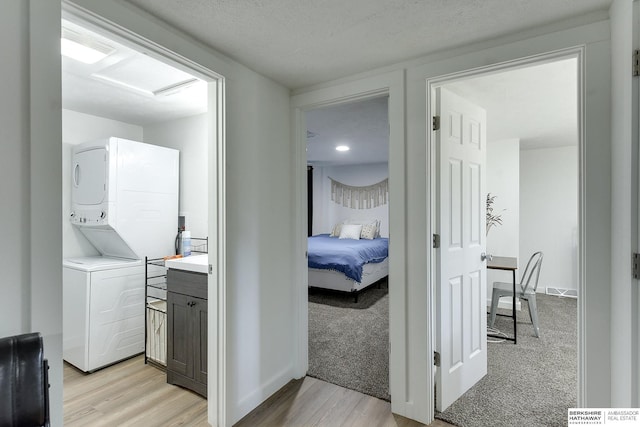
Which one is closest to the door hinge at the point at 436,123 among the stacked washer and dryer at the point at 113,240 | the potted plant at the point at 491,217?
the stacked washer and dryer at the point at 113,240

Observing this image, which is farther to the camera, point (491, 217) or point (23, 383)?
Answer: point (491, 217)

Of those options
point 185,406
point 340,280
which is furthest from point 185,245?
point 340,280

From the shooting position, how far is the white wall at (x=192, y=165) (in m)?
3.03

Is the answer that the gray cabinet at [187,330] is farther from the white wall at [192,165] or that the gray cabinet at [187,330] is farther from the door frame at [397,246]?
the door frame at [397,246]

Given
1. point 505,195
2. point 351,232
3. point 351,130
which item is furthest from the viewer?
point 351,232

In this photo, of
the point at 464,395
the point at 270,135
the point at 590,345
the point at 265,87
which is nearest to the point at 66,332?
the point at 270,135

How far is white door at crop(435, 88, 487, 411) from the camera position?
78.9 inches

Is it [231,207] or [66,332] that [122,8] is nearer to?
[231,207]

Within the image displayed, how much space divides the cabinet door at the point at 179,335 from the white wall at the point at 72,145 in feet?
4.60

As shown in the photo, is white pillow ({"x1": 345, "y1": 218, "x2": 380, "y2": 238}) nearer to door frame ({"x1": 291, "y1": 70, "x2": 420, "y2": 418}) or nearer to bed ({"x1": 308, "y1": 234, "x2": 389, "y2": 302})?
bed ({"x1": 308, "y1": 234, "x2": 389, "y2": 302})

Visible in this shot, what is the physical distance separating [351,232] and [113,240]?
4151 mm

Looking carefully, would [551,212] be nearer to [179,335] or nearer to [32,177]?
[179,335]

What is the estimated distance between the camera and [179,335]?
230cm

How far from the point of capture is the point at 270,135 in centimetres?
227
